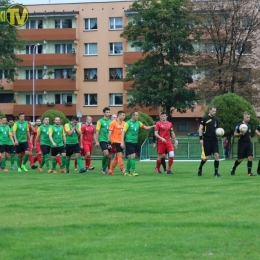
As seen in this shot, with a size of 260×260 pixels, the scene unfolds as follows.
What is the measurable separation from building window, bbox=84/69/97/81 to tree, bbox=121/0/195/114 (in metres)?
15.9

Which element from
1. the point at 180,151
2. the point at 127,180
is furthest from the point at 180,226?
the point at 180,151

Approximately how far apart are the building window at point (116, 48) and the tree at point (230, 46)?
19.2 m

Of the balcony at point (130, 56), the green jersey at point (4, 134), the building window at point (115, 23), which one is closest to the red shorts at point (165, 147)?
the green jersey at point (4, 134)

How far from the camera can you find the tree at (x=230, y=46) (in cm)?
6500

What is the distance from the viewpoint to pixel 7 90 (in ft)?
292

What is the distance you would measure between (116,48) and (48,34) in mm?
8542

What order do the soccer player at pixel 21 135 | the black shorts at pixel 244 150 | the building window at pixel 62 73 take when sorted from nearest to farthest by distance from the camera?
the black shorts at pixel 244 150, the soccer player at pixel 21 135, the building window at pixel 62 73

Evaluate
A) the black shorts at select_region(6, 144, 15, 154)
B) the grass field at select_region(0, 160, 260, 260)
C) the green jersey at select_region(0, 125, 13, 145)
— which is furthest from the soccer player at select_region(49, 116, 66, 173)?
the grass field at select_region(0, 160, 260, 260)

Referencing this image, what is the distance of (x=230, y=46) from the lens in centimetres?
6725

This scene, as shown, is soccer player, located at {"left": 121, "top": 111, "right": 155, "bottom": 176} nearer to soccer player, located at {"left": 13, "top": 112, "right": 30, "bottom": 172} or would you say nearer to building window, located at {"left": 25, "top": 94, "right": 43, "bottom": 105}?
soccer player, located at {"left": 13, "top": 112, "right": 30, "bottom": 172}

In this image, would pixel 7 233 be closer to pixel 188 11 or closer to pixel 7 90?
pixel 188 11

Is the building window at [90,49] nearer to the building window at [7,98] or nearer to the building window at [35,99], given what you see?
the building window at [35,99]

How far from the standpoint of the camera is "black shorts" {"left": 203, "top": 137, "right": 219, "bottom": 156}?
74.0 ft

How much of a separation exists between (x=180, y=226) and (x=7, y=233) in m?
2.62
